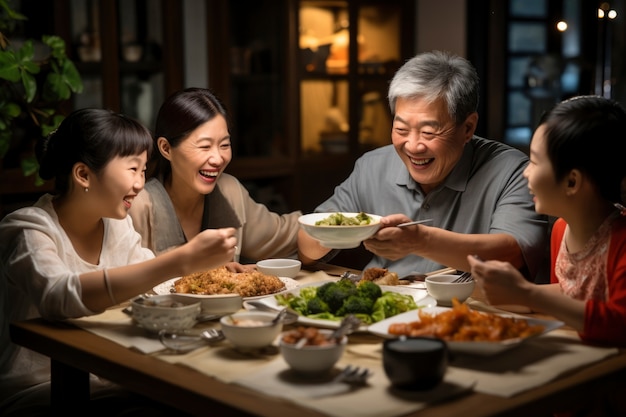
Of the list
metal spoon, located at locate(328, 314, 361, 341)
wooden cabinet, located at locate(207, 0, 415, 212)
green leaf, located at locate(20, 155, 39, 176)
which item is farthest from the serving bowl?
wooden cabinet, located at locate(207, 0, 415, 212)

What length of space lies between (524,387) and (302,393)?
→ 393mm

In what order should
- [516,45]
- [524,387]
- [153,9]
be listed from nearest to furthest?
[524,387]
[153,9]
[516,45]

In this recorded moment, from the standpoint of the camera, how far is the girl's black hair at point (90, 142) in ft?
6.96

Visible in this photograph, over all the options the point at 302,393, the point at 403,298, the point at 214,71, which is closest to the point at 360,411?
the point at 302,393

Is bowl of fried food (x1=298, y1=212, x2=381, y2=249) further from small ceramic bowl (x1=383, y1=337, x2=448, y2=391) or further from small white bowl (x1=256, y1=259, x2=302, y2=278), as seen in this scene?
small ceramic bowl (x1=383, y1=337, x2=448, y2=391)

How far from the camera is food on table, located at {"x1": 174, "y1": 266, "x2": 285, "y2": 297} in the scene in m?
2.05

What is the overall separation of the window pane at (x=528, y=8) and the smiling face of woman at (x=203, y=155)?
10.3 ft

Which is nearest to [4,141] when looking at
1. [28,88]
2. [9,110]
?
[9,110]

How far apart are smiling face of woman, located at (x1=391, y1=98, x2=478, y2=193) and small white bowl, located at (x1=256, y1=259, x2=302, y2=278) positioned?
0.51 meters

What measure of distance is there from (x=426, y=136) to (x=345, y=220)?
1.74 ft

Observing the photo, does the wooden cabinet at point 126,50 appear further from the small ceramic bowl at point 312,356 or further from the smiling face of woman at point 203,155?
the small ceramic bowl at point 312,356

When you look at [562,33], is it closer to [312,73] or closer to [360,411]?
[312,73]

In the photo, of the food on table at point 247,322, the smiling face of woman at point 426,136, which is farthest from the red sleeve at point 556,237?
the food on table at point 247,322

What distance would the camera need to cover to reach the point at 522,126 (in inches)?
211
